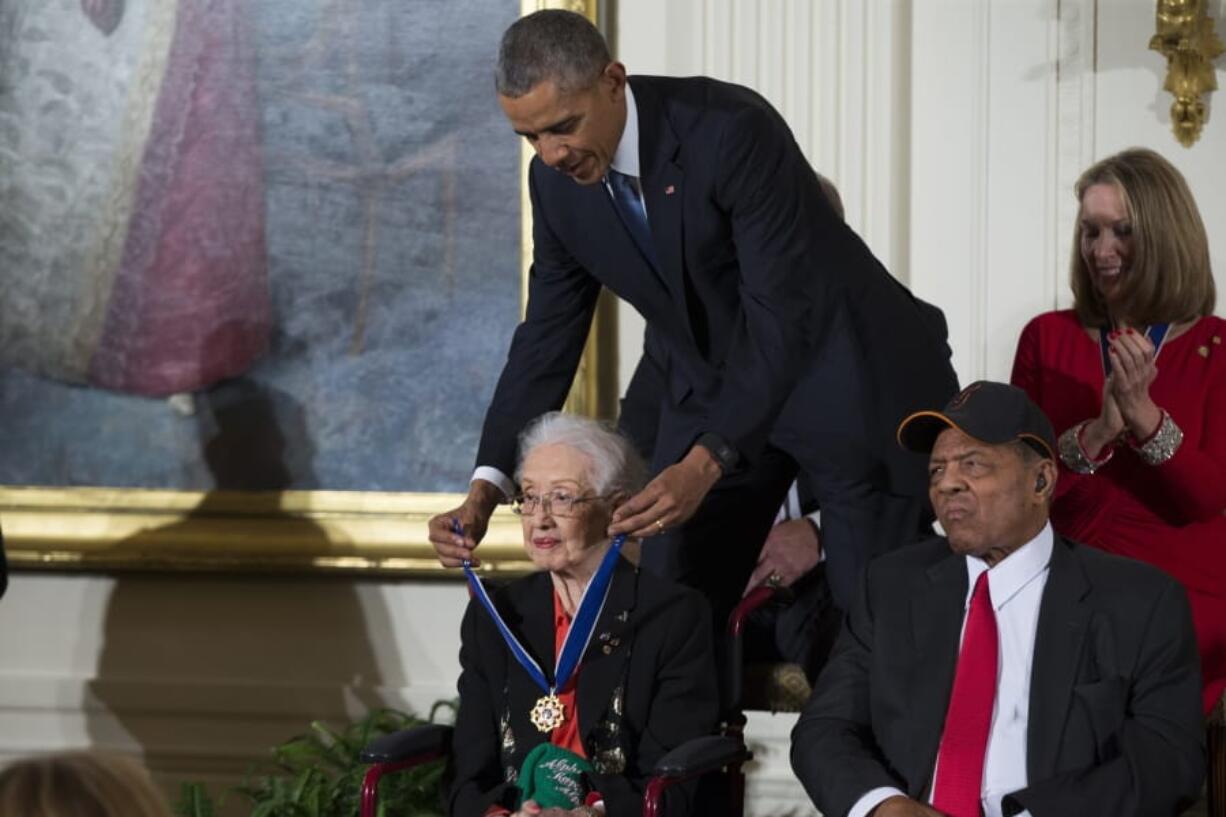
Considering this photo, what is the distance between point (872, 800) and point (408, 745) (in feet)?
2.78

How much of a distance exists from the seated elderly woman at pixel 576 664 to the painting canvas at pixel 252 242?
5.29 ft

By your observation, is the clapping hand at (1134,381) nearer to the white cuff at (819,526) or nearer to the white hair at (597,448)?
the white cuff at (819,526)

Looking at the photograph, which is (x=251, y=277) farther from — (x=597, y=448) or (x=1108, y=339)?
(x=1108, y=339)

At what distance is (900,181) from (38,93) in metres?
2.33

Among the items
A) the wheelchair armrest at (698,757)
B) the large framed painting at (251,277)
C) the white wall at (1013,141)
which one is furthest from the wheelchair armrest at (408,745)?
the white wall at (1013,141)

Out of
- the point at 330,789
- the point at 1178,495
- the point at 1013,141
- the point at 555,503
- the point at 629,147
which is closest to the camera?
the point at 629,147

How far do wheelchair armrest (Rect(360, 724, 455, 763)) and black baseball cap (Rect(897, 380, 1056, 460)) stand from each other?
3.36ft

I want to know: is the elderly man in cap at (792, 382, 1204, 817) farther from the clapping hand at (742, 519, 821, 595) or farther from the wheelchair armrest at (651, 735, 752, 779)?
→ the clapping hand at (742, 519, 821, 595)

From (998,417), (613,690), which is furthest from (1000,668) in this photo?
(613,690)

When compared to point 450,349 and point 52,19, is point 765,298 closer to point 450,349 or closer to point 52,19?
point 450,349

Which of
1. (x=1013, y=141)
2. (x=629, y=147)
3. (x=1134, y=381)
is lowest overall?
(x=1134, y=381)

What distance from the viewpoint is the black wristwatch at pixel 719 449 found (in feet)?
11.3

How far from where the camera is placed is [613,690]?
3672mm

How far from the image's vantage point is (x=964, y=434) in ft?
11.5
